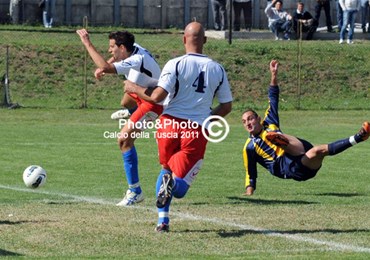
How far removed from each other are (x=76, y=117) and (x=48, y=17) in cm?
1188

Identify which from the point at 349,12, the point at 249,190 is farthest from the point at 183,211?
the point at 349,12

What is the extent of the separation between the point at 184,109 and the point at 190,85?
10.1 inches

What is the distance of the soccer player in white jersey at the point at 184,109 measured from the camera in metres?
10.5

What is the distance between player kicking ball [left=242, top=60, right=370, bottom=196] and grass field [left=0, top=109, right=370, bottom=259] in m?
0.36

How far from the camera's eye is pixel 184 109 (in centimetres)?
1068

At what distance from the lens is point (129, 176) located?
12852 mm

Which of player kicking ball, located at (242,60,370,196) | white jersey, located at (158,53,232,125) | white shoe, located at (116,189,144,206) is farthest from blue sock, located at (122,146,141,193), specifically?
white jersey, located at (158,53,232,125)

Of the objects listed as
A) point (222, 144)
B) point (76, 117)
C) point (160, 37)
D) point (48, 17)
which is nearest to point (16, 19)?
point (48, 17)

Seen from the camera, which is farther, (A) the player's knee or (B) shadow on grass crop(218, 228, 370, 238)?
(A) the player's knee

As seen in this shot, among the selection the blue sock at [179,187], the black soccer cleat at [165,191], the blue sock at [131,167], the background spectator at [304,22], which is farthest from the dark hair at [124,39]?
the background spectator at [304,22]

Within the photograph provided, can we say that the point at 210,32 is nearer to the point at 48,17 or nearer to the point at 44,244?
the point at 48,17

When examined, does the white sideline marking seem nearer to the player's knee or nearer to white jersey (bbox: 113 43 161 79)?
the player's knee

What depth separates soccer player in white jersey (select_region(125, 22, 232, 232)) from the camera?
10.5 m

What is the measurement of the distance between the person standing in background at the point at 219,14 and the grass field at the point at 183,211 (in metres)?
17.5
